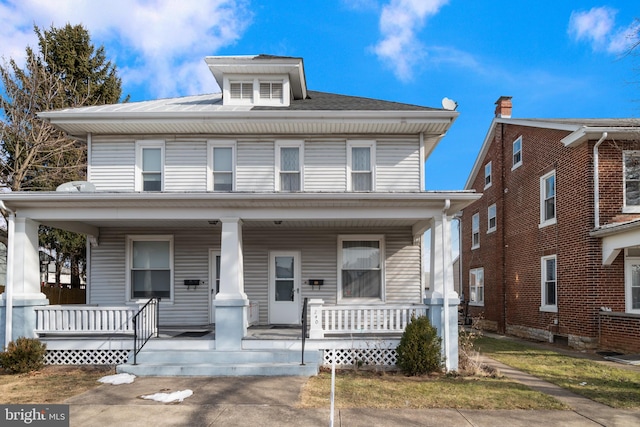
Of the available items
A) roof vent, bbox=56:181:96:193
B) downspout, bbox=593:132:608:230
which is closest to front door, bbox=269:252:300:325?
roof vent, bbox=56:181:96:193

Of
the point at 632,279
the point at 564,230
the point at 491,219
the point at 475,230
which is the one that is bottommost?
the point at 632,279

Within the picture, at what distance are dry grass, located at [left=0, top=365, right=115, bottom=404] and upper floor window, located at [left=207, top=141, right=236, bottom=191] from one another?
504 cm

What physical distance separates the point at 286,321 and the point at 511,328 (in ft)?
31.8

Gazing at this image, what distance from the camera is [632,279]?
1228cm

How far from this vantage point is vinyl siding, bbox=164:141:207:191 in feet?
40.2

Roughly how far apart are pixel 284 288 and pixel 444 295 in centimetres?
439

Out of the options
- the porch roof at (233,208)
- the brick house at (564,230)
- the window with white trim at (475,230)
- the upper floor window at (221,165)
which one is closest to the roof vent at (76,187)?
the porch roof at (233,208)

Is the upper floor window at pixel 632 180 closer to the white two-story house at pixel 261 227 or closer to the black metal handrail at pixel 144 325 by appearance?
the white two-story house at pixel 261 227

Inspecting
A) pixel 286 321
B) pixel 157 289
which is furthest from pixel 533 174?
pixel 157 289

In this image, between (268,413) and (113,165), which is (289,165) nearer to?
(113,165)

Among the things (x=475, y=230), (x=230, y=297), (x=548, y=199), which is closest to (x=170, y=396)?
(x=230, y=297)

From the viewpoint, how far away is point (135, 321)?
363 inches

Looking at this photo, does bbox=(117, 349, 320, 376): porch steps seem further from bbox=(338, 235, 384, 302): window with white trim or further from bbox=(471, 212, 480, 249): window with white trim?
bbox=(471, 212, 480, 249): window with white trim

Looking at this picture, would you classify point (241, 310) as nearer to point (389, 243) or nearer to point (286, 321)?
point (286, 321)
